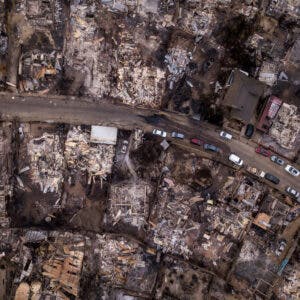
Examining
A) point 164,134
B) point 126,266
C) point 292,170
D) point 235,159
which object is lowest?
point 126,266

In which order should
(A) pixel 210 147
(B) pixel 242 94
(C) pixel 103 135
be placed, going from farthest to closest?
(A) pixel 210 147 < (C) pixel 103 135 < (B) pixel 242 94

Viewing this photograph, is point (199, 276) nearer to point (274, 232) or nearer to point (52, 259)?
point (274, 232)

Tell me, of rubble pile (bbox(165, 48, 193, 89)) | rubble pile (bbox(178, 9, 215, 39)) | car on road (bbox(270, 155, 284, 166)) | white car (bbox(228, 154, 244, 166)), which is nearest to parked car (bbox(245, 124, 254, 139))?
white car (bbox(228, 154, 244, 166))

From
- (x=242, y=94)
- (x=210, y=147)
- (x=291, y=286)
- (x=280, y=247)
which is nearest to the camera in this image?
(x=242, y=94)

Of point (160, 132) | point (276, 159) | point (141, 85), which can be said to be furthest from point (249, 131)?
point (141, 85)

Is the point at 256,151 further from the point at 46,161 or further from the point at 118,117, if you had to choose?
Result: the point at 46,161

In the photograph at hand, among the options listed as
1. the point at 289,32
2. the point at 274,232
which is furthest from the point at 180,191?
the point at 289,32

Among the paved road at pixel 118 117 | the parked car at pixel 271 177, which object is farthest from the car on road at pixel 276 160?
the parked car at pixel 271 177
